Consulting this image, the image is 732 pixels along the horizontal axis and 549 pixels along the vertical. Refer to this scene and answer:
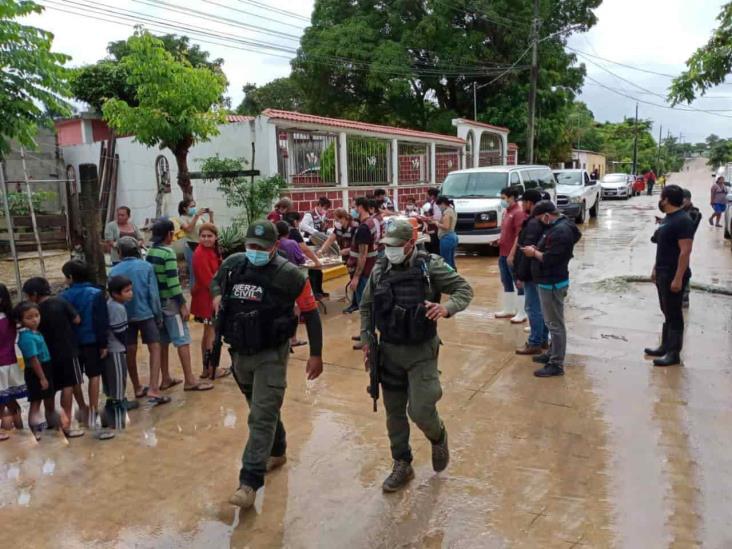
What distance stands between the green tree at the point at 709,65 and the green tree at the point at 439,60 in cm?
1949

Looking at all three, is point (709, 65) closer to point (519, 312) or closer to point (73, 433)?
point (519, 312)

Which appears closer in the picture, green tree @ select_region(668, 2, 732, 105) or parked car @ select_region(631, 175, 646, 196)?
green tree @ select_region(668, 2, 732, 105)

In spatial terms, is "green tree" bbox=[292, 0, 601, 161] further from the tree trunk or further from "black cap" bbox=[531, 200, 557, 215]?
"black cap" bbox=[531, 200, 557, 215]

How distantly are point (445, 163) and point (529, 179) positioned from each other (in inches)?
269

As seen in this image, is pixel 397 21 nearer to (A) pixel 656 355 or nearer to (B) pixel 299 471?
(A) pixel 656 355

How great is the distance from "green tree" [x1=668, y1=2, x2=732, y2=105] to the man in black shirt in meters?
2.76

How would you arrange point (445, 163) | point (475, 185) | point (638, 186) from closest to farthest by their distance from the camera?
point (475, 185), point (445, 163), point (638, 186)

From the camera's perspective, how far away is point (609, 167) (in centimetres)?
6525

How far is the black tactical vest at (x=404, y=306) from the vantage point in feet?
11.2

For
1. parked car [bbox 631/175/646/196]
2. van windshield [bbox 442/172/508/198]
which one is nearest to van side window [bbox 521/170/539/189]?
van windshield [bbox 442/172/508/198]

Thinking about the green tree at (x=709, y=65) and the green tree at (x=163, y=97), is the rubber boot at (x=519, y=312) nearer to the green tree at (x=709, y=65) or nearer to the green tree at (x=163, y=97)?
the green tree at (x=709, y=65)

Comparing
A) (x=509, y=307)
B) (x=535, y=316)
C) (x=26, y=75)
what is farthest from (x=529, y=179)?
(x=26, y=75)

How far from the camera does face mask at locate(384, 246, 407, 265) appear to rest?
11.4 ft

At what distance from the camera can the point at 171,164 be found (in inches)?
588
